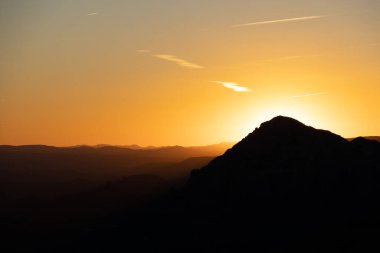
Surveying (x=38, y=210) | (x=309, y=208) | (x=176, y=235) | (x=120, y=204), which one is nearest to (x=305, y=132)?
(x=309, y=208)

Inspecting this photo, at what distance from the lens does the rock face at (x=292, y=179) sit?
50688mm

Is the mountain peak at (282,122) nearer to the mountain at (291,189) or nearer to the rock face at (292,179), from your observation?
the rock face at (292,179)

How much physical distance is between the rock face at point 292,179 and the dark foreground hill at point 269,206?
133 mm

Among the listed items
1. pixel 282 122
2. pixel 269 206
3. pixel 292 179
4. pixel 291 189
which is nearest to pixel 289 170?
pixel 292 179

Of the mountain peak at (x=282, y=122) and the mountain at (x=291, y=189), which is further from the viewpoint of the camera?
the mountain peak at (x=282, y=122)

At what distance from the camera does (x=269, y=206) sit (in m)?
52.6

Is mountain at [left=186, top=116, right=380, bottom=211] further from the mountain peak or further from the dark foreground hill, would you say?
the dark foreground hill

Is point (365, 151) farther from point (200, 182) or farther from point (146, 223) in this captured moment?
point (146, 223)

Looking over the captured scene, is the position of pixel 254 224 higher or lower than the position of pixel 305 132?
lower

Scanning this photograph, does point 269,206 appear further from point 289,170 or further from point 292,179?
point 289,170

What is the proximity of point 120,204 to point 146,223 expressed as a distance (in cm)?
2905

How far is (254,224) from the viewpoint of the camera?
164 feet

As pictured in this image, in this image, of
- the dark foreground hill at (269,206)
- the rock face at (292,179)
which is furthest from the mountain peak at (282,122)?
the dark foreground hill at (269,206)

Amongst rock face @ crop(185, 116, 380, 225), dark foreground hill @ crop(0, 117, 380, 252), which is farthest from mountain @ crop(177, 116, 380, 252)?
dark foreground hill @ crop(0, 117, 380, 252)
